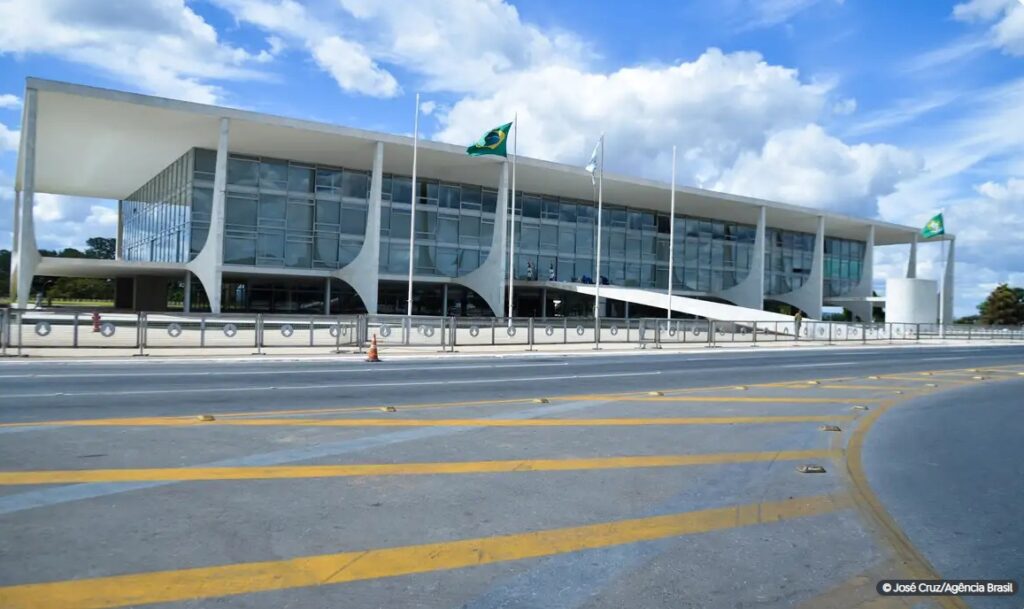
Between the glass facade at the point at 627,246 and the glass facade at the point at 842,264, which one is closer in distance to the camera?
the glass facade at the point at 627,246

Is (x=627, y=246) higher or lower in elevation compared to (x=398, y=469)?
higher

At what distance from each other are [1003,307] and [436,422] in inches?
4305

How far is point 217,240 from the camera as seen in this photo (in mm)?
40844

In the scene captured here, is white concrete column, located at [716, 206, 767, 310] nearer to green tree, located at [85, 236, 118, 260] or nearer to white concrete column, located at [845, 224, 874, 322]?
white concrete column, located at [845, 224, 874, 322]

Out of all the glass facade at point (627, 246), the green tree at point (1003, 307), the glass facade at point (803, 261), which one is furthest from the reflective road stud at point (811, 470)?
the green tree at point (1003, 307)

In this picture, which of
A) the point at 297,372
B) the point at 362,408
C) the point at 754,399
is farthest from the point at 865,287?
the point at 362,408

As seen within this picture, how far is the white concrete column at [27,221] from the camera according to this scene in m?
35.2

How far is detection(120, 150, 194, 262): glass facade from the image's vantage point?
45.7m

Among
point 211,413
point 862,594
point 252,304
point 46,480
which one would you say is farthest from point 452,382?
point 252,304

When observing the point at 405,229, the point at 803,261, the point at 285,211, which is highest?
the point at 803,261

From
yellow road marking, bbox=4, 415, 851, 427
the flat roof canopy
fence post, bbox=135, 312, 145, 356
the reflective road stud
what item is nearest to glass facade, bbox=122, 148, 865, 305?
the flat roof canopy

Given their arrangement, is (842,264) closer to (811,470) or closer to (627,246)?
(627,246)

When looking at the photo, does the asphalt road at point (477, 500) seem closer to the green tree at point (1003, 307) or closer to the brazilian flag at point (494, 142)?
the brazilian flag at point (494, 142)

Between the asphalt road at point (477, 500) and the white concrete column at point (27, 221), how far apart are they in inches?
1186
